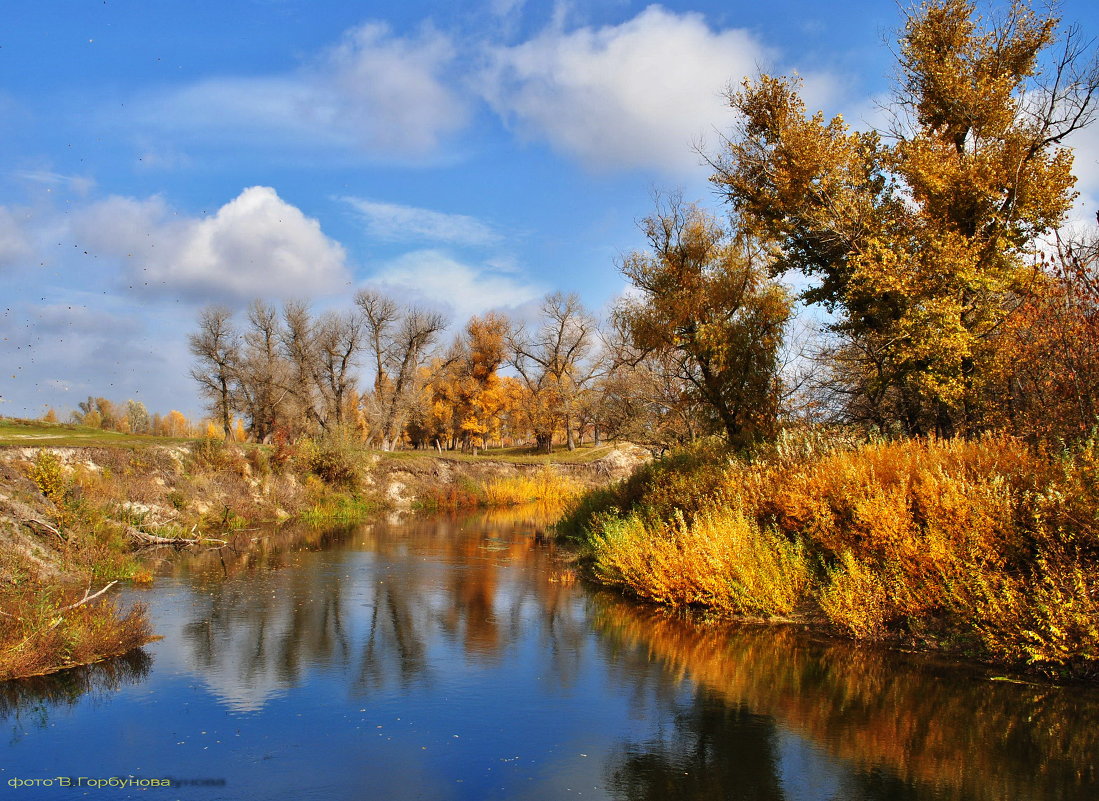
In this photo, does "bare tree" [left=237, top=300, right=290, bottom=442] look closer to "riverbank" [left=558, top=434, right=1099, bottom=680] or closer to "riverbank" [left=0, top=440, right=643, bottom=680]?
"riverbank" [left=0, top=440, right=643, bottom=680]

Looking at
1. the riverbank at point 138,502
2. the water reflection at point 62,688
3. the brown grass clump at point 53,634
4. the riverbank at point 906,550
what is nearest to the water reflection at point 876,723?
the riverbank at point 906,550

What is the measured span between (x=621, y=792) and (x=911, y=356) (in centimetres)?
1246

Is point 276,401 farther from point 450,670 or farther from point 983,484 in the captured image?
point 983,484

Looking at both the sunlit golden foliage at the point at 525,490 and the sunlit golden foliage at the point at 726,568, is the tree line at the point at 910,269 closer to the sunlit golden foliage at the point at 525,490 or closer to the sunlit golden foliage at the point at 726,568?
the sunlit golden foliage at the point at 726,568

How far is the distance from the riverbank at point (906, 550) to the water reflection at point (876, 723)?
2.31 ft

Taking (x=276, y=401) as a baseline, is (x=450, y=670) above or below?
below

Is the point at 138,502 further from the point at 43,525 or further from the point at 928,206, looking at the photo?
the point at 928,206

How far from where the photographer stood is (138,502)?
22828 mm

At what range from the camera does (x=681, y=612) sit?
46.1 feet

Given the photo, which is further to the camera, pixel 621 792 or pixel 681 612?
pixel 681 612

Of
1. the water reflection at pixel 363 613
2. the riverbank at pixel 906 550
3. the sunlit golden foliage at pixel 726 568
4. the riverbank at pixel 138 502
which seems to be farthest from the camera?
the sunlit golden foliage at pixel 726 568

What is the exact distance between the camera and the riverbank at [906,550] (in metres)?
9.28

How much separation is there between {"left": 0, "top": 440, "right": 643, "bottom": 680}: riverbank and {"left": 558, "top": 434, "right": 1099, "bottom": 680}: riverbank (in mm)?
9461

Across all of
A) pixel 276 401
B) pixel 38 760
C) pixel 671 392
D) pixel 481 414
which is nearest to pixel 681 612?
pixel 38 760
